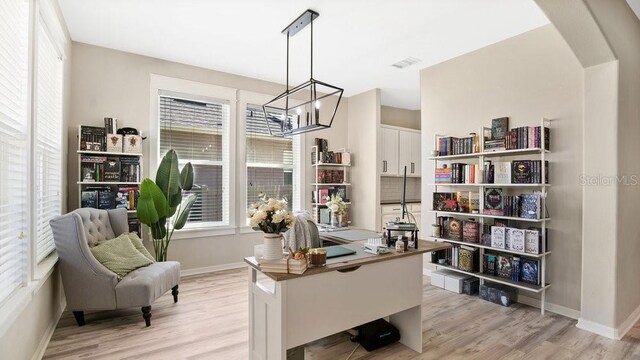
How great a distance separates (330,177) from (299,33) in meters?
2.60

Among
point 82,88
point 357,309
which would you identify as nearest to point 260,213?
point 357,309

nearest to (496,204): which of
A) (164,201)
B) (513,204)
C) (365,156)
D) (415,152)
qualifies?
(513,204)

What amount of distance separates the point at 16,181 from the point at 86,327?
1510mm

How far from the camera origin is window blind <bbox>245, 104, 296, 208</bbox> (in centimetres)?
493

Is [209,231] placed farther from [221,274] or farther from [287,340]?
[287,340]

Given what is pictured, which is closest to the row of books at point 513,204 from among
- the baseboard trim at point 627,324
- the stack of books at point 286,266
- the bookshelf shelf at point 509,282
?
the bookshelf shelf at point 509,282

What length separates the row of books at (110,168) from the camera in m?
3.50

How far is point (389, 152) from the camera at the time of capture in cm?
590

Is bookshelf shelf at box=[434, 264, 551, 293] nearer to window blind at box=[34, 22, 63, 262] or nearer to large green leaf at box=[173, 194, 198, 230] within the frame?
large green leaf at box=[173, 194, 198, 230]

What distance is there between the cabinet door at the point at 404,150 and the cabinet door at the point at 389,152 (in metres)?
0.13

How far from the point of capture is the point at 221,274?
441 cm


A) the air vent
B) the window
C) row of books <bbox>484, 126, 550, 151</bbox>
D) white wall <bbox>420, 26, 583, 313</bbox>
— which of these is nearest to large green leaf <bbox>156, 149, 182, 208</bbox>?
the window

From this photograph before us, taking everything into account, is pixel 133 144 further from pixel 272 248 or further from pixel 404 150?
pixel 404 150

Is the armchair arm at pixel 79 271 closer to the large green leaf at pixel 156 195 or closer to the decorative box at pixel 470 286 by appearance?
the large green leaf at pixel 156 195
